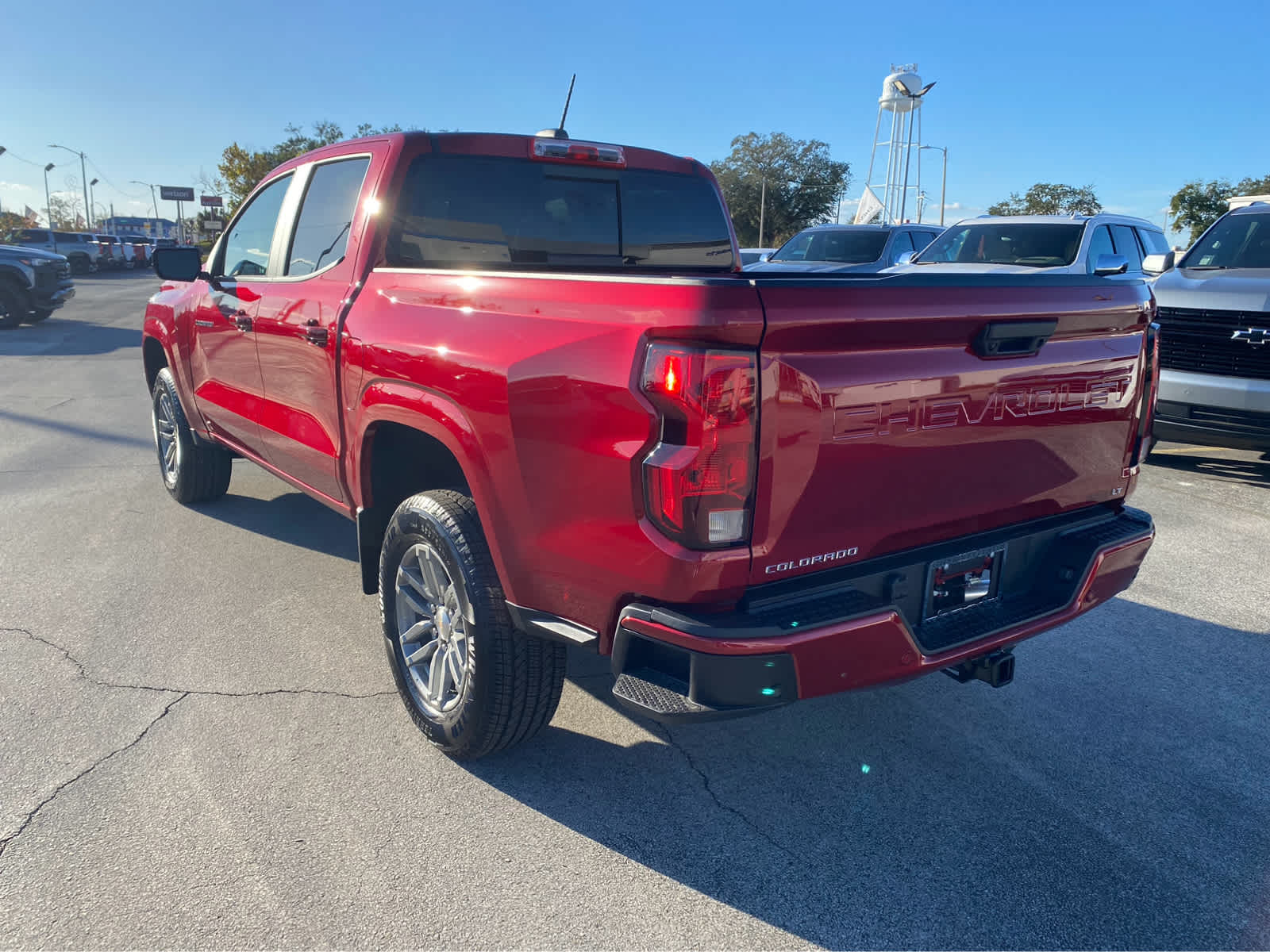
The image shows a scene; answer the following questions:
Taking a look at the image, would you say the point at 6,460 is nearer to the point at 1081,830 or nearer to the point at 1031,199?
the point at 1081,830

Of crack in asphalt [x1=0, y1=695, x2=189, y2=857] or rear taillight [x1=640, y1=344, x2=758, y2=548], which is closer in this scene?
rear taillight [x1=640, y1=344, x2=758, y2=548]

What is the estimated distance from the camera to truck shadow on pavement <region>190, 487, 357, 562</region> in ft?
17.3

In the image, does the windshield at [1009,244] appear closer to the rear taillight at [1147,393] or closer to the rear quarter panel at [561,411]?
the rear taillight at [1147,393]

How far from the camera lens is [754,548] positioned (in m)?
2.21

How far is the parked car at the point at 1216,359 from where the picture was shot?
21.3ft

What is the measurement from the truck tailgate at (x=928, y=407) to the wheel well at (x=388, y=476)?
4.81 feet

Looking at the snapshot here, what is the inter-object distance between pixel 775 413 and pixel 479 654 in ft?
4.04

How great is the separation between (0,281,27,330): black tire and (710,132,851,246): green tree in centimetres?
4720

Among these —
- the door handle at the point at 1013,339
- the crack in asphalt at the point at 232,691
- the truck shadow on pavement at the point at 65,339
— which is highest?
the door handle at the point at 1013,339

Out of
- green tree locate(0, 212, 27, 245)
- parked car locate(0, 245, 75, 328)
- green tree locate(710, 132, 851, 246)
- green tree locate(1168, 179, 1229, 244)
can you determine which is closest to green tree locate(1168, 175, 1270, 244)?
green tree locate(1168, 179, 1229, 244)

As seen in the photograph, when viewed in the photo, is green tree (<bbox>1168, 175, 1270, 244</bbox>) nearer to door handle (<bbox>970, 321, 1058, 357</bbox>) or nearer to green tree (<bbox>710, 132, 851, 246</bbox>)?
green tree (<bbox>710, 132, 851, 246</bbox>)

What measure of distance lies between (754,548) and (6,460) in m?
7.23

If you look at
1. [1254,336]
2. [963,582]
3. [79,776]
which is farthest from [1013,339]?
[1254,336]

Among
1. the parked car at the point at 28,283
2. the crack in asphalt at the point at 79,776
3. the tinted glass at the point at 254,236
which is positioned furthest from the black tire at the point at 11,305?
the crack in asphalt at the point at 79,776
